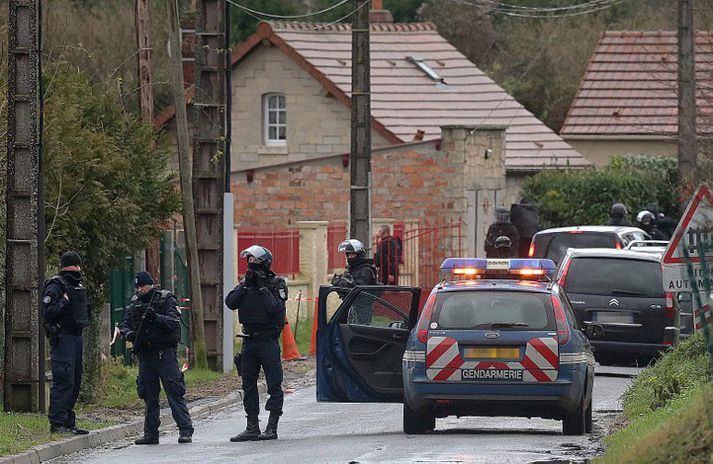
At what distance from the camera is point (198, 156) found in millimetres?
22547

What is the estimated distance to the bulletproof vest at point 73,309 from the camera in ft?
52.0

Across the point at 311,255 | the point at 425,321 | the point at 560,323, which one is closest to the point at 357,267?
the point at 425,321

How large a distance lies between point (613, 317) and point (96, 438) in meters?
8.55

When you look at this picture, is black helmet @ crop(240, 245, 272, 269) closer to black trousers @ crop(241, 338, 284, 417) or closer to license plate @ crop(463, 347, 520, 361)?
black trousers @ crop(241, 338, 284, 417)

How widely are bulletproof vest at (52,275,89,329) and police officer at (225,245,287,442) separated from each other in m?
1.35

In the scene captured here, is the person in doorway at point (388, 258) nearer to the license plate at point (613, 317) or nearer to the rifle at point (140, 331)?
the license plate at point (613, 317)

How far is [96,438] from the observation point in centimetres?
1603

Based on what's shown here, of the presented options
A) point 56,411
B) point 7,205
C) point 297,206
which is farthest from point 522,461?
point 297,206

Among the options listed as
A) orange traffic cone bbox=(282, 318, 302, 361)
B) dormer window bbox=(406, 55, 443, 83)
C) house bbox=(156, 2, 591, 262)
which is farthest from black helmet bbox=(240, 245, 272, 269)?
dormer window bbox=(406, 55, 443, 83)

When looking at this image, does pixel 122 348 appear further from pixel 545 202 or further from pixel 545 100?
pixel 545 100

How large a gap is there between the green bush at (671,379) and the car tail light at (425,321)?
217cm

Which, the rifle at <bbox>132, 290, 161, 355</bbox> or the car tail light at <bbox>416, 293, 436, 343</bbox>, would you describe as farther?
the rifle at <bbox>132, 290, 161, 355</bbox>

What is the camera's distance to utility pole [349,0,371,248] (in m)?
25.3

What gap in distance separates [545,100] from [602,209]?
853 inches
